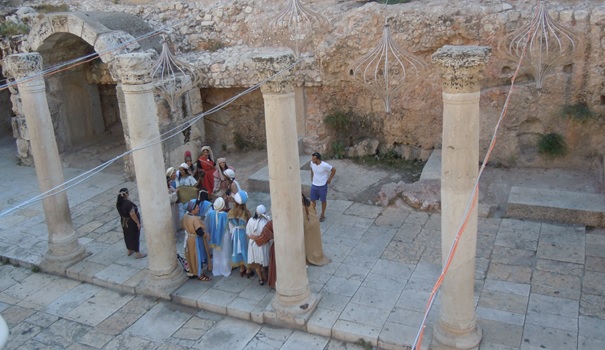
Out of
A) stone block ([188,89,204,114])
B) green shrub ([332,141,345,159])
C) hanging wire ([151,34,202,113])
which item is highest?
hanging wire ([151,34,202,113])

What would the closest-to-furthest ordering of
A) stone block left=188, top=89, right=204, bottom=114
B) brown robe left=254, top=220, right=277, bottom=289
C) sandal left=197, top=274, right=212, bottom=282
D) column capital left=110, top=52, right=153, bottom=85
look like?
column capital left=110, top=52, right=153, bottom=85
brown robe left=254, top=220, right=277, bottom=289
sandal left=197, top=274, right=212, bottom=282
stone block left=188, top=89, right=204, bottom=114

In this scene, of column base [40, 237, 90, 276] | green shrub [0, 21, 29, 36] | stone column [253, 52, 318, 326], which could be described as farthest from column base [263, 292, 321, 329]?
green shrub [0, 21, 29, 36]

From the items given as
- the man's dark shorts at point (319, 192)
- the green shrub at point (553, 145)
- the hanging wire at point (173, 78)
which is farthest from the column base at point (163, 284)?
the green shrub at point (553, 145)

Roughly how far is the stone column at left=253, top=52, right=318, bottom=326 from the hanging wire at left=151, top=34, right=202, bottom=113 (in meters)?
5.09

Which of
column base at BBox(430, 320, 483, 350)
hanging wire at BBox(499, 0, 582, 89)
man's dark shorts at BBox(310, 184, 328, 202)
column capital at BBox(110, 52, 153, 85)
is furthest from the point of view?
man's dark shorts at BBox(310, 184, 328, 202)

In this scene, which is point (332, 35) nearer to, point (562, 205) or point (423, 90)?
point (423, 90)

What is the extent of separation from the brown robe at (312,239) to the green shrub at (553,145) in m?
5.34

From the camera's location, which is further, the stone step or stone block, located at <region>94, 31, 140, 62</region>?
stone block, located at <region>94, 31, 140, 62</region>

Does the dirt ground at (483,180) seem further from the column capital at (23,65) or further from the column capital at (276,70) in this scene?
the column capital at (23,65)

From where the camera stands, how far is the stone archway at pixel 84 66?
12.1m

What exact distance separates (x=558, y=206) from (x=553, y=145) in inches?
88.7

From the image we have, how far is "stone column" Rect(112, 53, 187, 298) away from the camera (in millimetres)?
7613

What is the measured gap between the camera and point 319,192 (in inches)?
391

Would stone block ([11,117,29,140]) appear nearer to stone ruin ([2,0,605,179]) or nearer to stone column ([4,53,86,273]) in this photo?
stone ruin ([2,0,605,179])
